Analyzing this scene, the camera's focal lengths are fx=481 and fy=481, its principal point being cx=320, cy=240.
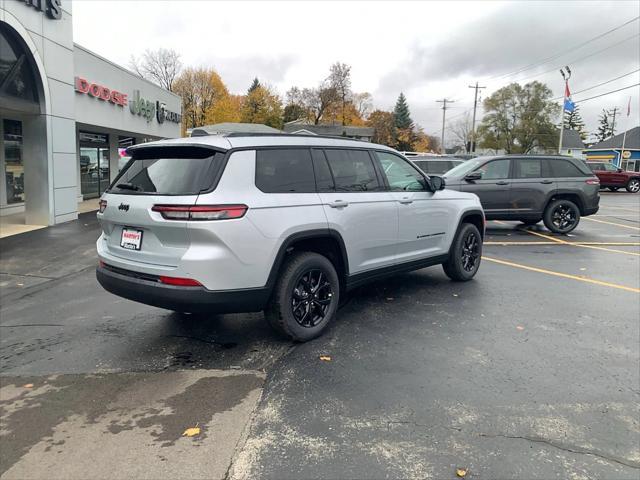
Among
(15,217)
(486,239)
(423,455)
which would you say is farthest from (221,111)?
(423,455)

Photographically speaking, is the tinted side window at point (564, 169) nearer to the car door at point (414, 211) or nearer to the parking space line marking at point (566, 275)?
the parking space line marking at point (566, 275)

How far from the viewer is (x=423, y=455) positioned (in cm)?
276

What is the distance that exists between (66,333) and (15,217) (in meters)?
10.1

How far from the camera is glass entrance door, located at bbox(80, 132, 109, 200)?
17.8 metres

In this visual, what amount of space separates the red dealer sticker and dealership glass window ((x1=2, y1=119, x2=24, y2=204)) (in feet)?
6.51

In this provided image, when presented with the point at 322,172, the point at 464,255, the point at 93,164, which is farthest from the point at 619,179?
the point at 322,172

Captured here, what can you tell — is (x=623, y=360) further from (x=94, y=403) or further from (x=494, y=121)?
(x=494, y=121)

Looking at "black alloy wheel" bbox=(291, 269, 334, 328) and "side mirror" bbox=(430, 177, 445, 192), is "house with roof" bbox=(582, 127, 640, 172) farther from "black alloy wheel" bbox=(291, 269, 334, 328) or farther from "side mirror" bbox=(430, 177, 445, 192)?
"black alloy wheel" bbox=(291, 269, 334, 328)

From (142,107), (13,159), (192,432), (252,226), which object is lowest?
(192,432)

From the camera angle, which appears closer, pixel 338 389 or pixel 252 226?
pixel 338 389

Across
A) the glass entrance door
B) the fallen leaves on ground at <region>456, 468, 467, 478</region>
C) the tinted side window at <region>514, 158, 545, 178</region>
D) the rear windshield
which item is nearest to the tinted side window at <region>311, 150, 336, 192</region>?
the rear windshield

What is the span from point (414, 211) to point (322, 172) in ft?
4.80

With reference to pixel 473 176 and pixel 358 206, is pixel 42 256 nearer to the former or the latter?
pixel 358 206

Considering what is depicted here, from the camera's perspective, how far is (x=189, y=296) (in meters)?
3.62
